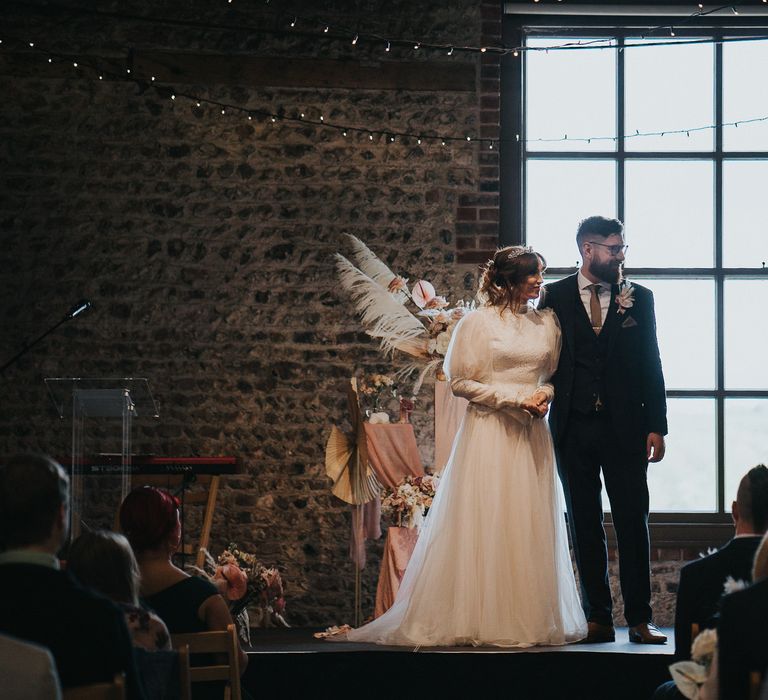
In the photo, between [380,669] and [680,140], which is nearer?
[380,669]

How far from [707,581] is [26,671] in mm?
1952

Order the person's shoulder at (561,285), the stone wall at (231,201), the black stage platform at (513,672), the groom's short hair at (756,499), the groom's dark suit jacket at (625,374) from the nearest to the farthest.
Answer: the groom's short hair at (756,499) → the black stage platform at (513,672) → the groom's dark suit jacket at (625,374) → the person's shoulder at (561,285) → the stone wall at (231,201)

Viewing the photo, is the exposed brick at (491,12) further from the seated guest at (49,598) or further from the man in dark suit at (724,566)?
the seated guest at (49,598)

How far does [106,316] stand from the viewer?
7.04 m

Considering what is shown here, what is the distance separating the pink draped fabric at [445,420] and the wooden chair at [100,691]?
3.83 m

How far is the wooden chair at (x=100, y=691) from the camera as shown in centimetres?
231

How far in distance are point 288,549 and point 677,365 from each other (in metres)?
2.53

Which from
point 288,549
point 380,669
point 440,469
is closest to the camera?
point 380,669

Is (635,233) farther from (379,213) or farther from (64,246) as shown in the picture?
(64,246)

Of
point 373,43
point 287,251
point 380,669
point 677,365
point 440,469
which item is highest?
point 373,43

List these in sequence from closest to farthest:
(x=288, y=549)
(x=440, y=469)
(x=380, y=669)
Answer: (x=380, y=669) < (x=440, y=469) < (x=288, y=549)

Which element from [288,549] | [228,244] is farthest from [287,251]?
[288,549]

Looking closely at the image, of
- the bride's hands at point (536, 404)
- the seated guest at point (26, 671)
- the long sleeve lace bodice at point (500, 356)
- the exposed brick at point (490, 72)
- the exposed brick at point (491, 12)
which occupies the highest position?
the exposed brick at point (491, 12)

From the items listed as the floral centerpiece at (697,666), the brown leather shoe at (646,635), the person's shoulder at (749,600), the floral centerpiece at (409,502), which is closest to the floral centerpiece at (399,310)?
the floral centerpiece at (409,502)
